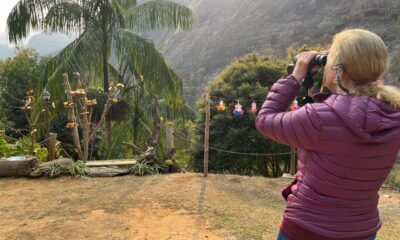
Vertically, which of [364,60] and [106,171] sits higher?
[364,60]

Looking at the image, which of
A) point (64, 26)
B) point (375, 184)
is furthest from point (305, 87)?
point (64, 26)

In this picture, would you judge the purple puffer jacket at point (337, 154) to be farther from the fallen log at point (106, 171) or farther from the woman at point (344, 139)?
the fallen log at point (106, 171)

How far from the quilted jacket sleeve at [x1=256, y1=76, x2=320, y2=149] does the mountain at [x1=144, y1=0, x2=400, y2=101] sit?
25505 mm

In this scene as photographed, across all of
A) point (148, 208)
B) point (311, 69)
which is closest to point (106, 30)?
point (148, 208)

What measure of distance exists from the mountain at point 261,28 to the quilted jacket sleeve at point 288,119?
2551cm

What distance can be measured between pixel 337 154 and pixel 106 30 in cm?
955

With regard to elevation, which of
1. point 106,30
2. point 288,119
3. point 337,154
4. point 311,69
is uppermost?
point 106,30

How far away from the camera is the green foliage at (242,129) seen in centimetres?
1019

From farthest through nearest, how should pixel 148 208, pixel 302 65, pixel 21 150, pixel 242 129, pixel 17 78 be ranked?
pixel 17 78
pixel 242 129
pixel 21 150
pixel 148 208
pixel 302 65

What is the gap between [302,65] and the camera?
142 centimetres

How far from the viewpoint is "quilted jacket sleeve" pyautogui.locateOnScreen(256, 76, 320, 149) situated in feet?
4.15

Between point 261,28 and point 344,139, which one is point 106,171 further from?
point 261,28

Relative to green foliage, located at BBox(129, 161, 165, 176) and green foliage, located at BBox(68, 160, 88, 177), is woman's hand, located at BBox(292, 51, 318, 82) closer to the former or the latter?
green foliage, located at BBox(129, 161, 165, 176)

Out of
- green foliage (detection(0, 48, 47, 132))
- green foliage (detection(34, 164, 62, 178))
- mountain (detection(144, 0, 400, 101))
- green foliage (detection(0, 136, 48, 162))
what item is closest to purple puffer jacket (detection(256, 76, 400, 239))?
green foliage (detection(34, 164, 62, 178))
